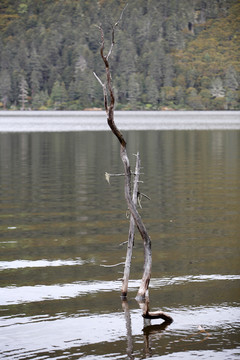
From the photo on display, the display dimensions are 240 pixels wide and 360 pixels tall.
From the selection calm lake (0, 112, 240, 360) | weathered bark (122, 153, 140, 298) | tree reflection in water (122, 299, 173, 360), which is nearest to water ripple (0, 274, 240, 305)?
calm lake (0, 112, 240, 360)

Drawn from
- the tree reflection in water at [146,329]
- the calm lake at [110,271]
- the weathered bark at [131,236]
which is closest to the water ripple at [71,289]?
the calm lake at [110,271]

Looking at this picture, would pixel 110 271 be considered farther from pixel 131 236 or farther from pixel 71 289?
pixel 131 236

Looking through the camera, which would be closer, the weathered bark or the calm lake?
the calm lake

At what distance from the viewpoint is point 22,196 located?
105 ft

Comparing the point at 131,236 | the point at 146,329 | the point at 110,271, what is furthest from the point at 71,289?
the point at 146,329

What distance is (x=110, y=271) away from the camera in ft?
58.2

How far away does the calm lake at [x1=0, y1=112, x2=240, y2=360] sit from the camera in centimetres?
1255

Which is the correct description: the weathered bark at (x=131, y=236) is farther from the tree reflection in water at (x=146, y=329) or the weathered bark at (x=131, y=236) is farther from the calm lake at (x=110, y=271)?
the tree reflection in water at (x=146, y=329)

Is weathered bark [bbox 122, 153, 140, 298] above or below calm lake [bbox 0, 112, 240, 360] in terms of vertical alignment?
above

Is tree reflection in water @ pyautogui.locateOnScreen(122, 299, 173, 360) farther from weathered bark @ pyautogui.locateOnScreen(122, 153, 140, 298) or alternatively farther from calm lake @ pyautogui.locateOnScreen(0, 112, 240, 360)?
weathered bark @ pyautogui.locateOnScreen(122, 153, 140, 298)

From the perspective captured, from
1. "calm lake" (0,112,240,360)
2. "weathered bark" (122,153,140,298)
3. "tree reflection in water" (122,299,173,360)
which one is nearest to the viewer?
"tree reflection in water" (122,299,173,360)

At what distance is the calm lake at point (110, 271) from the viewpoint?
12.6 m

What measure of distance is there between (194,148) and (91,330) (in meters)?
53.8

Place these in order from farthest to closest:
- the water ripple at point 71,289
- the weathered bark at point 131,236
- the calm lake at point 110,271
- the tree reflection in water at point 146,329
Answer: the water ripple at point 71,289 → the weathered bark at point 131,236 → the calm lake at point 110,271 → the tree reflection in water at point 146,329
